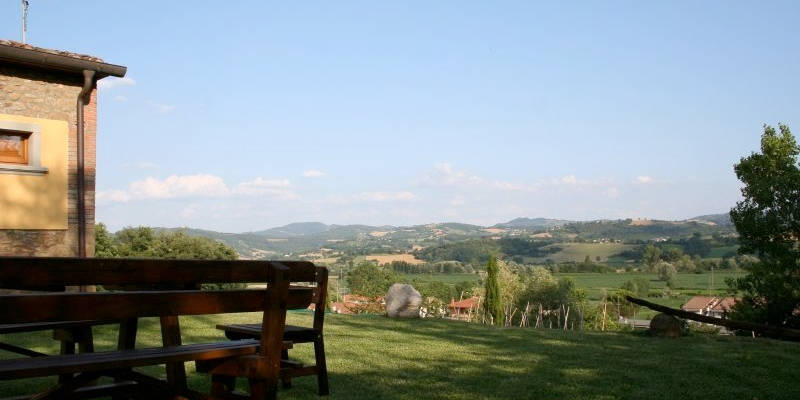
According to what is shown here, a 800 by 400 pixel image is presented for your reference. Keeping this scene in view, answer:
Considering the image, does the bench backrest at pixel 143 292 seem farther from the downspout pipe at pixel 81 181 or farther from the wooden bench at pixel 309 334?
the downspout pipe at pixel 81 181

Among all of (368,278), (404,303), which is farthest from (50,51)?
(368,278)

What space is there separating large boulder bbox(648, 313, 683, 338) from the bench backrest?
8.51 m

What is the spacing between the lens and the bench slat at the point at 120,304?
9.21 ft

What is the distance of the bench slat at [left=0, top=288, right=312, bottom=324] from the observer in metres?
2.81

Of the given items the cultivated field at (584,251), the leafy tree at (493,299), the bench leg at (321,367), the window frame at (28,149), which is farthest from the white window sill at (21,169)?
the cultivated field at (584,251)

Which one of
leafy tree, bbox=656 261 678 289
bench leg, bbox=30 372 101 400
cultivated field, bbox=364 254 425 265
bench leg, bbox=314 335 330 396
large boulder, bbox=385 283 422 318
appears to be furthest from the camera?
cultivated field, bbox=364 254 425 265

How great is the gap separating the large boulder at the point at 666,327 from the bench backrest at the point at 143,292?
8509mm

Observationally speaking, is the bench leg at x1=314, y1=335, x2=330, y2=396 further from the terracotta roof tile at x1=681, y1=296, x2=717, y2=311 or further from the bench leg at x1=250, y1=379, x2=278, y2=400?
the terracotta roof tile at x1=681, y1=296, x2=717, y2=311

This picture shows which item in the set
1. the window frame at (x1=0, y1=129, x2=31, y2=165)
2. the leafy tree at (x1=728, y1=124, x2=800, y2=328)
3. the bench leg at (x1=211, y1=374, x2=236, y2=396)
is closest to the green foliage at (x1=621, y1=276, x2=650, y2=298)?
the leafy tree at (x1=728, y1=124, x2=800, y2=328)

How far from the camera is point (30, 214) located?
1166 centimetres

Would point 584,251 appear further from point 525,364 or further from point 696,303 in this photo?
point 525,364

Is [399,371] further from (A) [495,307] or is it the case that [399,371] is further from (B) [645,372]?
(A) [495,307]

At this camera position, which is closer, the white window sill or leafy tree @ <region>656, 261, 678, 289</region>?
the white window sill

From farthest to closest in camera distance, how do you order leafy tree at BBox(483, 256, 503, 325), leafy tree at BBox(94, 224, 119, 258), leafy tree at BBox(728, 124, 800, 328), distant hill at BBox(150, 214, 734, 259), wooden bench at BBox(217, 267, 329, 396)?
distant hill at BBox(150, 214, 734, 259)
leafy tree at BBox(483, 256, 503, 325)
leafy tree at BBox(94, 224, 119, 258)
leafy tree at BBox(728, 124, 800, 328)
wooden bench at BBox(217, 267, 329, 396)
